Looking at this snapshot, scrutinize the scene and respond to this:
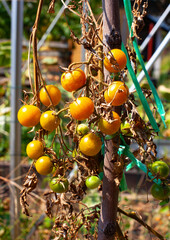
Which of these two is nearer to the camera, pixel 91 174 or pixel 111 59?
Answer: pixel 111 59

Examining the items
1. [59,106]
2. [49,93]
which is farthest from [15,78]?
[49,93]

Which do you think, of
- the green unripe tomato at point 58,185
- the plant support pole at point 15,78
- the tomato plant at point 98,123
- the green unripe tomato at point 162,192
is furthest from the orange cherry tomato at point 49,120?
the plant support pole at point 15,78

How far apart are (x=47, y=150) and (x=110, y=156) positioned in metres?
0.11

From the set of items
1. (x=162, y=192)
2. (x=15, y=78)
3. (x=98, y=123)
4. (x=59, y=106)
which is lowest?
(x=162, y=192)

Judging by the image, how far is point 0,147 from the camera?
310cm

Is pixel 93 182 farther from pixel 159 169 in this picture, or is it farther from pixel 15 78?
pixel 15 78

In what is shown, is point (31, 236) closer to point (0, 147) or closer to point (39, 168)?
point (39, 168)

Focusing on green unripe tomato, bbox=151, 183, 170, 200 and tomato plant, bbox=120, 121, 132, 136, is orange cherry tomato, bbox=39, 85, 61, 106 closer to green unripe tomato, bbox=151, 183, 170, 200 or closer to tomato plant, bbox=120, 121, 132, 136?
tomato plant, bbox=120, 121, 132, 136

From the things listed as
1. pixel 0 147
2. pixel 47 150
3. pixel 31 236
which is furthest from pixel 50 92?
pixel 0 147

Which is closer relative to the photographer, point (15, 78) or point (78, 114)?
point (78, 114)

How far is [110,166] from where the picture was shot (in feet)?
1.55

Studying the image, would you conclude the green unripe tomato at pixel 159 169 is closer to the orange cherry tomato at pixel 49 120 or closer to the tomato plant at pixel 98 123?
the tomato plant at pixel 98 123

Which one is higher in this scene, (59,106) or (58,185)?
(59,106)

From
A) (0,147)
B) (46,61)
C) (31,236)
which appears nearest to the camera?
(31,236)
